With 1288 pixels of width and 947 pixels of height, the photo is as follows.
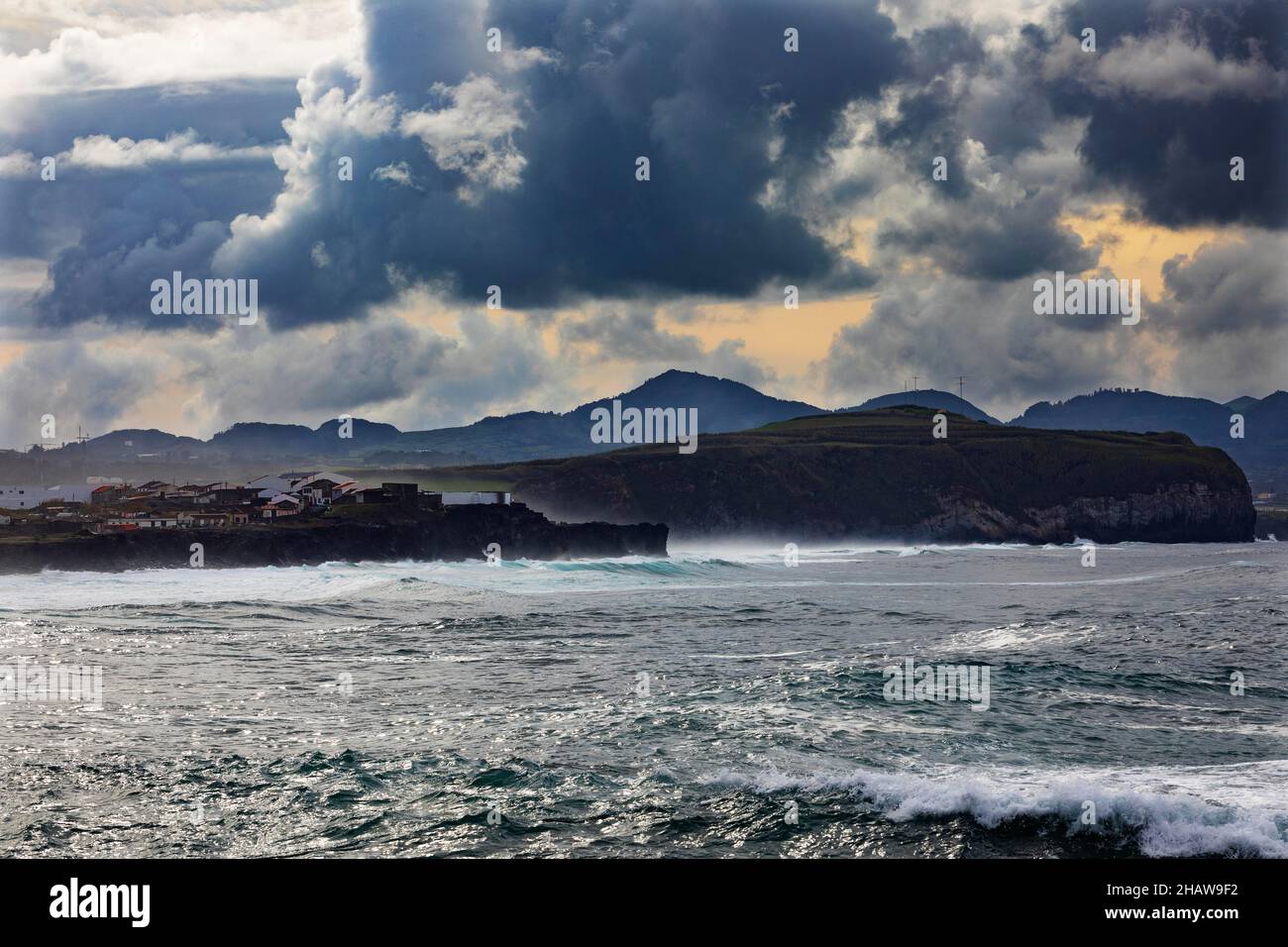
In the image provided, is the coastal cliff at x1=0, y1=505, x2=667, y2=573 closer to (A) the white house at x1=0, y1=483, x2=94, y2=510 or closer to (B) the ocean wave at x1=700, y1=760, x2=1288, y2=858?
(A) the white house at x1=0, y1=483, x2=94, y2=510
